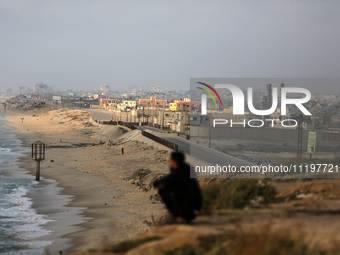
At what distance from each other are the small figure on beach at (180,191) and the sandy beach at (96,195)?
5898 millimetres

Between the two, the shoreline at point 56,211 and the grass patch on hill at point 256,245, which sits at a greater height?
the grass patch on hill at point 256,245

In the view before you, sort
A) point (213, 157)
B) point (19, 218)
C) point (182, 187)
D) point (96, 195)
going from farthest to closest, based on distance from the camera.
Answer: point (213, 157)
point (96, 195)
point (19, 218)
point (182, 187)

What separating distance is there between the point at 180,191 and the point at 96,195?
78.4 ft

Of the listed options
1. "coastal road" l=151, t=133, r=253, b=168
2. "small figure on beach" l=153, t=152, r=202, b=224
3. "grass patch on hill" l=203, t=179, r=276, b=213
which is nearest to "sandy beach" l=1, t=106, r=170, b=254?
"coastal road" l=151, t=133, r=253, b=168

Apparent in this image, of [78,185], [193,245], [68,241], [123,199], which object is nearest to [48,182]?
[78,185]

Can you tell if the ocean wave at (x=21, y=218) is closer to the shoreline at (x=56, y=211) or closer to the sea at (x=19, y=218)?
the sea at (x=19, y=218)

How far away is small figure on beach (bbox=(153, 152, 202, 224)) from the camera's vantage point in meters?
8.28

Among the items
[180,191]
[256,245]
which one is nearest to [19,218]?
[180,191]

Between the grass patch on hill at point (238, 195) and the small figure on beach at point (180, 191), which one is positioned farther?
the grass patch on hill at point (238, 195)

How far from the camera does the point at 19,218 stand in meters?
24.7

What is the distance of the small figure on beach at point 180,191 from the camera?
27.2 ft

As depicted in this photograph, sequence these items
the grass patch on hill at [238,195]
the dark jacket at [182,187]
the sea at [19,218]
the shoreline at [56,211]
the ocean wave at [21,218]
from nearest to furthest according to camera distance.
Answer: the dark jacket at [182,187], the grass patch on hill at [238,195], the sea at [19,218], the shoreline at [56,211], the ocean wave at [21,218]

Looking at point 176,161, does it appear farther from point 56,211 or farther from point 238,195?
point 56,211

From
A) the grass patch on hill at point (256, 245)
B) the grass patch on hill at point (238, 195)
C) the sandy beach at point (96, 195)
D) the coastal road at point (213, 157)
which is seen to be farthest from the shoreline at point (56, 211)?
the coastal road at point (213, 157)
